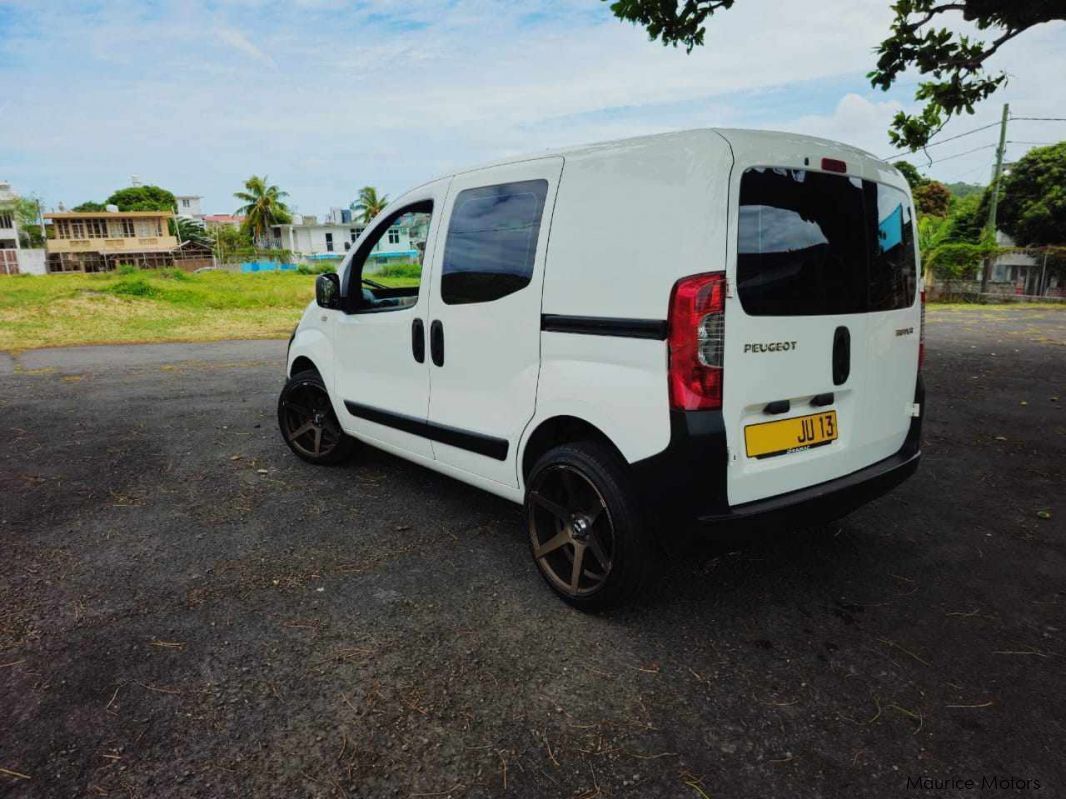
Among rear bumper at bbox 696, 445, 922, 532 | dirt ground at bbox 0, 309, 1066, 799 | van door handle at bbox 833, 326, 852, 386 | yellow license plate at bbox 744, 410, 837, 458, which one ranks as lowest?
dirt ground at bbox 0, 309, 1066, 799

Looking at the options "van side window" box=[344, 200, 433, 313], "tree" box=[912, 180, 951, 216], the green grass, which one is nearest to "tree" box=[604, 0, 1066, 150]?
"van side window" box=[344, 200, 433, 313]

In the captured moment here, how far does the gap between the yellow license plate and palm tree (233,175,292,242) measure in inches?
2880

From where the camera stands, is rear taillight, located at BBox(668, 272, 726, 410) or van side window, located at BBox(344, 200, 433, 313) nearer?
rear taillight, located at BBox(668, 272, 726, 410)

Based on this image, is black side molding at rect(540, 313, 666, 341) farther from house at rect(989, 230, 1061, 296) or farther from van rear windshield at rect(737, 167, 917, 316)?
house at rect(989, 230, 1061, 296)

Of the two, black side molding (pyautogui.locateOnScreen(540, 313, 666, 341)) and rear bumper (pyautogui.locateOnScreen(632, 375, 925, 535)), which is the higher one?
Answer: black side molding (pyautogui.locateOnScreen(540, 313, 666, 341))

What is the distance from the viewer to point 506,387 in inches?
124

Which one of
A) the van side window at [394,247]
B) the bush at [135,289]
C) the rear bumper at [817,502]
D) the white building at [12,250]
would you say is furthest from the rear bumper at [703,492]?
the white building at [12,250]

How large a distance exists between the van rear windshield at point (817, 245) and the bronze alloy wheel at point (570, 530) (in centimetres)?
104

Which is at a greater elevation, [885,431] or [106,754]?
[885,431]

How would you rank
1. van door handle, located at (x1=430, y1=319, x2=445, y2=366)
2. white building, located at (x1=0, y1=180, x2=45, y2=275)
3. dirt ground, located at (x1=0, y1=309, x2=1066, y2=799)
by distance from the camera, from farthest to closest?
white building, located at (x1=0, y1=180, x2=45, y2=275), van door handle, located at (x1=430, y1=319, x2=445, y2=366), dirt ground, located at (x1=0, y1=309, x2=1066, y2=799)

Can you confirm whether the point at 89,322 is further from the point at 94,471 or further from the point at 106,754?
the point at 106,754

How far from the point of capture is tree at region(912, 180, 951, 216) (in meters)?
46.3

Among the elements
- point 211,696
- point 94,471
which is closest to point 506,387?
point 211,696

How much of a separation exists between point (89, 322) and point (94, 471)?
45.7 ft
